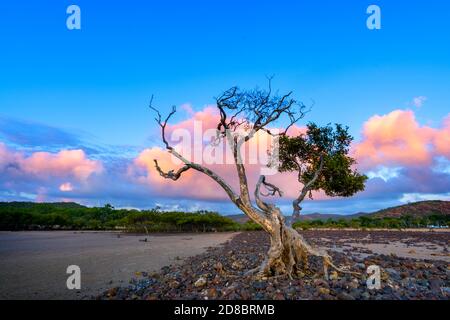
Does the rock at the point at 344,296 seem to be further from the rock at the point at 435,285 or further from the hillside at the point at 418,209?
the hillside at the point at 418,209

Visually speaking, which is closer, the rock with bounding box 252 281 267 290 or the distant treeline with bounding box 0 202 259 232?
the rock with bounding box 252 281 267 290

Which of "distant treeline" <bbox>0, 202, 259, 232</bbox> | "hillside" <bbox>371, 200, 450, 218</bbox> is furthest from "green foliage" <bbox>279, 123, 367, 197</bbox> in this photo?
"hillside" <bbox>371, 200, 450, 218</bbox>

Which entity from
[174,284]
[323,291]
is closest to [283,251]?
[323,291]

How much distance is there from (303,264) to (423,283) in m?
4.27

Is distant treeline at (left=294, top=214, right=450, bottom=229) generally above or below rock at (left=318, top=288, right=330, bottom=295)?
below

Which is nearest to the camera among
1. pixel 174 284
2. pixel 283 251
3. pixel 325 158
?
pixel 174 284

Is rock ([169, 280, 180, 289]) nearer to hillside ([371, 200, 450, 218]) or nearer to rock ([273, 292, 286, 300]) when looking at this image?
rock ([273, 292, 286, 300])

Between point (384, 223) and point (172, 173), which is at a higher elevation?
point (172, 173)

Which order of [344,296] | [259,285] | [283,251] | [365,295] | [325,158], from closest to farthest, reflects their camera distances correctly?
[344,296], [365,295], [259,285], [283,251], [325,158]

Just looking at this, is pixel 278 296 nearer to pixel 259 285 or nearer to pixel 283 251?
pixel 259 285

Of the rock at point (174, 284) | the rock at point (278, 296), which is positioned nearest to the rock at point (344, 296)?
the rock at point (278, 296)
